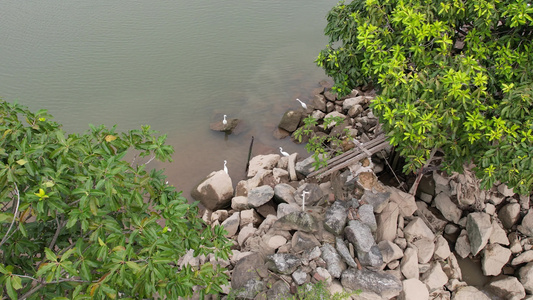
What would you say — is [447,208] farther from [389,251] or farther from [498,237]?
[389,251]

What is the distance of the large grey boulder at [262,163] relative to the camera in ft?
31.1

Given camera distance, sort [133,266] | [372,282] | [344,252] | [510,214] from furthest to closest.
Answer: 1. [510,214]
2. [344,252]
3. [372,282]
4. [133,266]

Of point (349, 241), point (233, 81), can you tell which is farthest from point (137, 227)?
point (233, 81)

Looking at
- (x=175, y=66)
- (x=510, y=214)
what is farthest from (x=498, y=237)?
(x=175, y=66)

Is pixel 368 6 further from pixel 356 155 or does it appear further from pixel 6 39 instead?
pixel 6 39

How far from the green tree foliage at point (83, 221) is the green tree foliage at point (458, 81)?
3337 millimetres

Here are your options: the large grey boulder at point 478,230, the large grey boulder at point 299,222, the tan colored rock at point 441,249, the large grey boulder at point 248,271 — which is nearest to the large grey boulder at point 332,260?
the large grey boulder at point 299,222

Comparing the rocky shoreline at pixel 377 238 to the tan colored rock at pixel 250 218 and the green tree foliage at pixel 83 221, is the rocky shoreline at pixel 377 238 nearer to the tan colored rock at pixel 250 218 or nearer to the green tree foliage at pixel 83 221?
the tan colored rock at pixel 250 218

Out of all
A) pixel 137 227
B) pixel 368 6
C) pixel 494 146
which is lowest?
pixel 494 146

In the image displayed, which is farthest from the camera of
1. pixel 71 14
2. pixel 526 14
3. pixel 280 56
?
pixel 71 14

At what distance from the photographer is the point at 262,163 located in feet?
31.5

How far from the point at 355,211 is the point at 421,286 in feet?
4.89

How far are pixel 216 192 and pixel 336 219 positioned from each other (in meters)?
3.33

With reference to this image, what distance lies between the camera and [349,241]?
6117 mm
